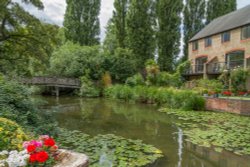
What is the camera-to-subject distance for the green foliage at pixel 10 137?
357 centimetres

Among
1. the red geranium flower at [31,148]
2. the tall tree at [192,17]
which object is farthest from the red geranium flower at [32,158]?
the tall tree at [192,17]

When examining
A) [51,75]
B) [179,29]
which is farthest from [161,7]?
[51,75]

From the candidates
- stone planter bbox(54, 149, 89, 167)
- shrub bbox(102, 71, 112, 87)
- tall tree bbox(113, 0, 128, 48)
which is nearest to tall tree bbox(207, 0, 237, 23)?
tall tree bbox(113, 0, 128, 48)

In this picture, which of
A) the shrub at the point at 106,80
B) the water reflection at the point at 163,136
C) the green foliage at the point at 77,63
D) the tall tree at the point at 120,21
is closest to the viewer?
the water reflection at the point at 163,136

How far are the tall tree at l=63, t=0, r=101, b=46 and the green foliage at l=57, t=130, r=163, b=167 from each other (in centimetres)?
2677

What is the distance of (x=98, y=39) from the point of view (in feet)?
117

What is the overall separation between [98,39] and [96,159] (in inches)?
1230

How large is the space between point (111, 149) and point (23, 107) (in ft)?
10.3

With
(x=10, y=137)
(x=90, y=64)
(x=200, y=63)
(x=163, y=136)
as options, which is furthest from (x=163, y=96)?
(x=10, y=137)

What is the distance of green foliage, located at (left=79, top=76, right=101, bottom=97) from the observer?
24.7 metres

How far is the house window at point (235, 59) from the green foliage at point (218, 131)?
9.14 meters

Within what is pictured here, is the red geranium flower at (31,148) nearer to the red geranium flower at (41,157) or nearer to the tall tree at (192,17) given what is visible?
the red geranium flower at (41,157)

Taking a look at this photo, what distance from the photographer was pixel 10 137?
3.76 metres

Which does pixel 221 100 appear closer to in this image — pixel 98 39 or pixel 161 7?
pixel 161 7
